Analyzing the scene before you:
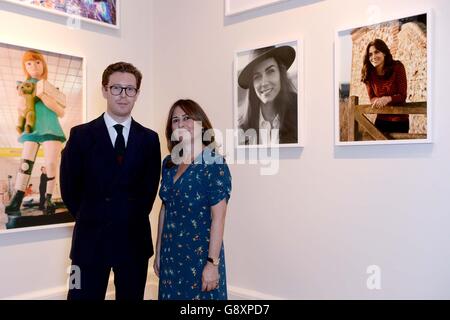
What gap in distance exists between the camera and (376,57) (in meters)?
2.51

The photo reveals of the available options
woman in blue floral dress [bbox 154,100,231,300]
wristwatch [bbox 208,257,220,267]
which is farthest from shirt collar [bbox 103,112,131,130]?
wristwatch [bbox 208,257,220,267]

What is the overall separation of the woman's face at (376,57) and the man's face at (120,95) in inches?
53.3

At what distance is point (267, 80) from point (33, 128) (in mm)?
1615

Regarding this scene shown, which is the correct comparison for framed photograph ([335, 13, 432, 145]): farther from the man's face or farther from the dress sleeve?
the man's face

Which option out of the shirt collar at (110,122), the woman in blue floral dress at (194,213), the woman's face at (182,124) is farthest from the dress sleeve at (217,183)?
the shirt collar at (110,122)

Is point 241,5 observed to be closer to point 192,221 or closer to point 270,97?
point 270,97

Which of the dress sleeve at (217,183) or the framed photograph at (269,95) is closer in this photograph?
the dress sleeve at (217,183)

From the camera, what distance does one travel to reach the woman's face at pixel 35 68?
9.64 feet

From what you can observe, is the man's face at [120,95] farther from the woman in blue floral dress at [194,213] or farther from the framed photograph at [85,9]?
the framed photograph at [85,9]

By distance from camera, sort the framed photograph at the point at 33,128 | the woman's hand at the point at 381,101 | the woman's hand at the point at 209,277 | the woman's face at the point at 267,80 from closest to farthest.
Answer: the woman's hand at the point at 209,277
the woman's hand at the point at 381,101
the framed photograph at the point at 33,128
the woman's face at the point at 267,80

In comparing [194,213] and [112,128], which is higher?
[112,128]

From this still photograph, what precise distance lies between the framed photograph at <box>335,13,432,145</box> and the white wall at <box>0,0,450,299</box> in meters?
0.06

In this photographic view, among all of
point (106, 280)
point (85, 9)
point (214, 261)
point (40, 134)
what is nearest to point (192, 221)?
point (214, 261)

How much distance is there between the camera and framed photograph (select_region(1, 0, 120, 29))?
9.92 feet
